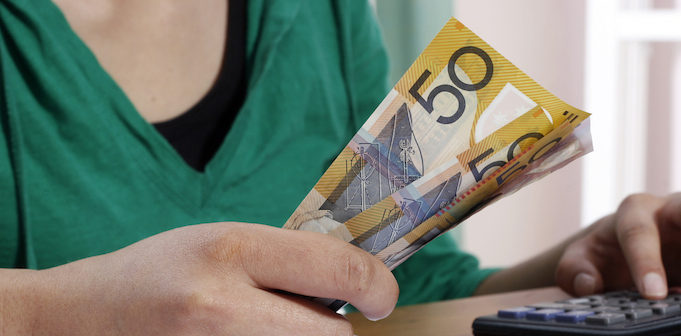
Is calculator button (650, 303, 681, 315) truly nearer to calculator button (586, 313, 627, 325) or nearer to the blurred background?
calculator button (586, 313, 627, 325)

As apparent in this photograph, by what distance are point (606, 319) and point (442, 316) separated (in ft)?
0.57

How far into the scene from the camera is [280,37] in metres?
0.77

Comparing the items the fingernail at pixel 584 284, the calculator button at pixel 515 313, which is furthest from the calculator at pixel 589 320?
the fingernail at pixel 584 284

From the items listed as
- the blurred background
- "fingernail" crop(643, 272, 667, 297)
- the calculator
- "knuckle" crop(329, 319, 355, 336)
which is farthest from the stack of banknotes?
the blurred background

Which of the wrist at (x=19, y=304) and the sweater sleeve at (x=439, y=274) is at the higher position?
the sweater sleeve at (x=439, y=274)

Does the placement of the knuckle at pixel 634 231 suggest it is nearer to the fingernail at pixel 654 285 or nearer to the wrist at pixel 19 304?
the fingernail at pixel 654 285

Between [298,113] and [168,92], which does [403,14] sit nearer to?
[298,113]

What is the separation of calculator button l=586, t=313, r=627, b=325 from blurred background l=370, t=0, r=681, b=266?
1640 millimetres

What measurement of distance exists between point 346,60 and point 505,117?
0.57 m

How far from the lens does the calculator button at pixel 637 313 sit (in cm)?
43

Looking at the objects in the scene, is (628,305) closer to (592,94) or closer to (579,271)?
(579,271)

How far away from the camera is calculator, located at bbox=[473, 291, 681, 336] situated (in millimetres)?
402

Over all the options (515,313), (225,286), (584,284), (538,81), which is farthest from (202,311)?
(538,81)

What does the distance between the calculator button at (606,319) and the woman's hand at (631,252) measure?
140mm
